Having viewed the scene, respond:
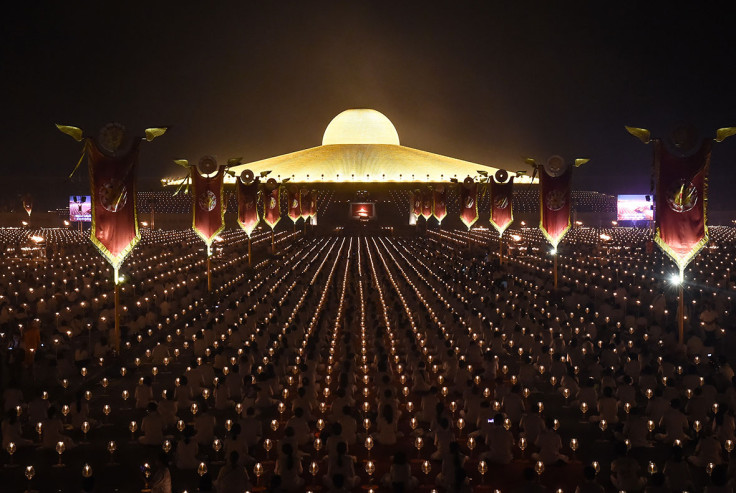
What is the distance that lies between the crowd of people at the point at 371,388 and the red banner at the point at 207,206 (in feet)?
7.57

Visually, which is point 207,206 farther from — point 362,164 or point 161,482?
point 362,164

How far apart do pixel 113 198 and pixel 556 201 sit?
13768mm

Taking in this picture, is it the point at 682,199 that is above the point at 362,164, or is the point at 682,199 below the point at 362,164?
below

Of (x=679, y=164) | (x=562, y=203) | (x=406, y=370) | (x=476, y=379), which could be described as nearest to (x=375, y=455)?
(x=476, y=379)

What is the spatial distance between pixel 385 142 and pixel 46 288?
306 feet

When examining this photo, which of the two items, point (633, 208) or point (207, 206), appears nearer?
point (207, 206)

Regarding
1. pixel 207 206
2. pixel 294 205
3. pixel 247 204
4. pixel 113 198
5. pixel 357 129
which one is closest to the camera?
pixel 113 198

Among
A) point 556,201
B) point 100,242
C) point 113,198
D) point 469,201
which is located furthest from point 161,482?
point 469,201

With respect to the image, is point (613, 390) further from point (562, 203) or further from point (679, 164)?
point (562, 203)

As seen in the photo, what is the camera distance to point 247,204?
33375mm

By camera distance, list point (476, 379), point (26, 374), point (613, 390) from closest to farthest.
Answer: point (613, 390), point (476, 379), point (26, 374)

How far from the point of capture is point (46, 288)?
2728 centimetres

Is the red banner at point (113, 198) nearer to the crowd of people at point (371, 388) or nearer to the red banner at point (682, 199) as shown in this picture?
the crowd of people at point (371, 388)

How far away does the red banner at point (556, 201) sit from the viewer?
25453 mm
